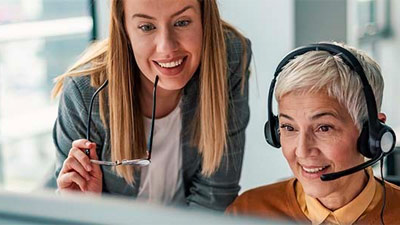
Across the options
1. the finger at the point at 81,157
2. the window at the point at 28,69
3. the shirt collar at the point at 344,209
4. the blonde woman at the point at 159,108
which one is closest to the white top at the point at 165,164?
the blonde woman at the point at 159,108

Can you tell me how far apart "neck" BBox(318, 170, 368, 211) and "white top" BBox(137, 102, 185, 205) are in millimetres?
248

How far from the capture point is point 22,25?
103 inches

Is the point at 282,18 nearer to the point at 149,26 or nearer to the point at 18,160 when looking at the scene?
the point at 149,26

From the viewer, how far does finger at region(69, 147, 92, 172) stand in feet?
3.18

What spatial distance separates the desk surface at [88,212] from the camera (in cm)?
31

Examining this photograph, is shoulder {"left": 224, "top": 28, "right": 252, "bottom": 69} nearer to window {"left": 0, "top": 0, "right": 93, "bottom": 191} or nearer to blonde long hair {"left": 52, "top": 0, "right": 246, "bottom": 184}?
blonde long hair {"left": 52, "top": 0, "right": 246, "bottom": 184}

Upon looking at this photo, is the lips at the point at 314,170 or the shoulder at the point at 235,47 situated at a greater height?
the shoulder at the point at 235,47

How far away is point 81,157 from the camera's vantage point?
0.97m

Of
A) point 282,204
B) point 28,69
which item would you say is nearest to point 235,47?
point 282,204

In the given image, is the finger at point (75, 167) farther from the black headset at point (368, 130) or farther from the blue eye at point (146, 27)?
the black headset at point (368, 130)

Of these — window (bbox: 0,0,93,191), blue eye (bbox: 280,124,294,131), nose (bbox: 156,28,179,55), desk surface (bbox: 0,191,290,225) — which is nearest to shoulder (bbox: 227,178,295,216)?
blue eye (bbox: 280,124,294,131)

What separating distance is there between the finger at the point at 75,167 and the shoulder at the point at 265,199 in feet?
0.67

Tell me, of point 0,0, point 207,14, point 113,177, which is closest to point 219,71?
point 207,14

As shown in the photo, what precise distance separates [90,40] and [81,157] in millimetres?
718
